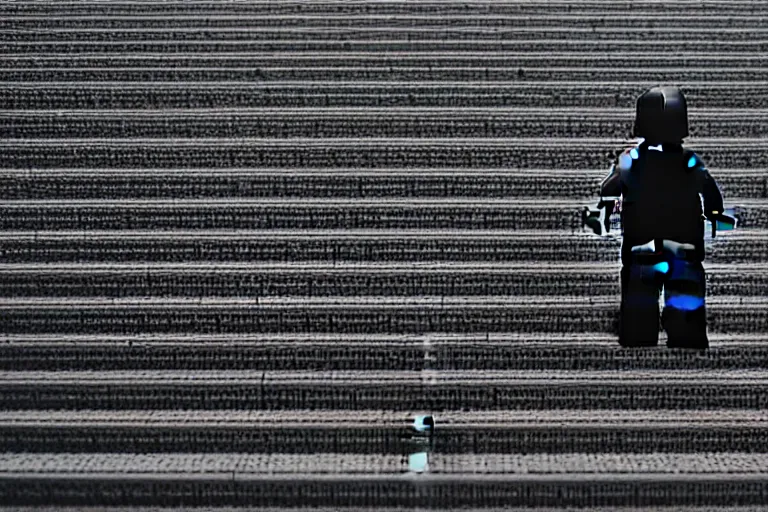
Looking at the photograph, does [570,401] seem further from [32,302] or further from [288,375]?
[32,302]

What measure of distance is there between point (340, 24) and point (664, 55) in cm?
88

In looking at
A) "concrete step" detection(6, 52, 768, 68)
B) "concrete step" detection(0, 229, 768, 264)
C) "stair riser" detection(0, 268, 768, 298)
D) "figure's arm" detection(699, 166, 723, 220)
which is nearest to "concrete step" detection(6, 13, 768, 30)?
"concrete step" detection(6, 52, 768, 68)

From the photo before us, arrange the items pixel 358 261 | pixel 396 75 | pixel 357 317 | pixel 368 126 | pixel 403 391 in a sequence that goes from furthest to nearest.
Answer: pixel 396 75 < pixel 368 126 < pixel 358 261 < pixel 357 317 < pixel 403 391

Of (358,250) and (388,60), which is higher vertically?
(388,60)

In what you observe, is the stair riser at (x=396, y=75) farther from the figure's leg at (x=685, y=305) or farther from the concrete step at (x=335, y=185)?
the figure's leg at (x=685, y=305)

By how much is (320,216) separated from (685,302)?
870mm

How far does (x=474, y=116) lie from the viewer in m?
2.61

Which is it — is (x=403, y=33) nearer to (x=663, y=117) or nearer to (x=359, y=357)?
(x=359, y=357)

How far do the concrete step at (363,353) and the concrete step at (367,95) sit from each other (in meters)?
0.71

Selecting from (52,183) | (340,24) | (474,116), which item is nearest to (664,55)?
(474,116)

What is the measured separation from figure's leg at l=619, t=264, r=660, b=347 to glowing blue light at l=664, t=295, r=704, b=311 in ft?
0.09

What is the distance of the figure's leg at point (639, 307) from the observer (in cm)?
189

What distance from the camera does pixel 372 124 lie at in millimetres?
Answer: 2607

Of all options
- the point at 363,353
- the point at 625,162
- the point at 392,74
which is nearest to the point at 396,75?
the point at 392,74
